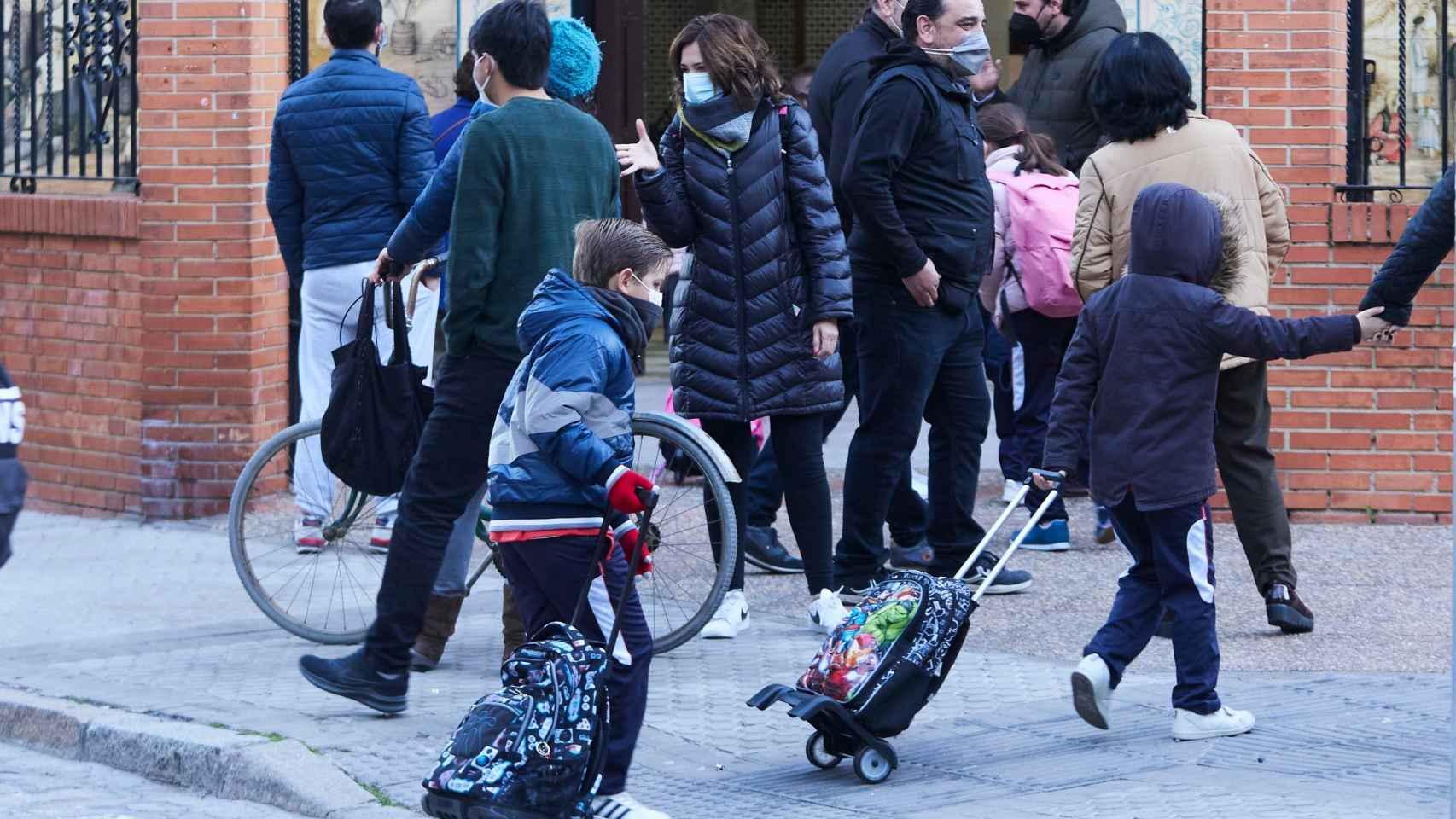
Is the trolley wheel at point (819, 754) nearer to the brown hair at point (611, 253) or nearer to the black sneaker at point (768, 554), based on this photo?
the brown hair at point (611, 253)

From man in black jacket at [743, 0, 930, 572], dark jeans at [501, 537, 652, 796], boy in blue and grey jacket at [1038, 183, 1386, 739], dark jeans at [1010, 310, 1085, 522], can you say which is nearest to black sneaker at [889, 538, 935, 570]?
man in black jacket at [743, 0, 930, 572]

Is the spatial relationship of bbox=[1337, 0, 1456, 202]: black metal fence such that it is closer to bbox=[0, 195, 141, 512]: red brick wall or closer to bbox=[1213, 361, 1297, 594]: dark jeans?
bbox=[1213, 361, 1297, 594]: dark jeans

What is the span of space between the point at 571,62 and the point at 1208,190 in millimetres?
1961

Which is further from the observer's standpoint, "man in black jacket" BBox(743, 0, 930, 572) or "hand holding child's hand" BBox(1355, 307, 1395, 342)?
"man in black jacket" BBox(743, 0, 930, 572)

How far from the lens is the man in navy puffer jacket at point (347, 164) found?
300 inches

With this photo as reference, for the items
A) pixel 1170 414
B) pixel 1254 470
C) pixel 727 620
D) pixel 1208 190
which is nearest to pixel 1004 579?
pixel 1254 470

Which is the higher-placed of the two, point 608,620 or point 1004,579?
point 608,620

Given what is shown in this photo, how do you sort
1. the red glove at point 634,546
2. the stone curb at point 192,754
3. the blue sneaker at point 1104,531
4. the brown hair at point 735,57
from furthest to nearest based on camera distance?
the blue sneaker at point 1104,531
the brown hair at point 735,57
the stone curb at point 192,754
the red glove at point 634,546

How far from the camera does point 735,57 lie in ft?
21.5

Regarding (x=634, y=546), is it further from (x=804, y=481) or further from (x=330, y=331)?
(x=330, y=331)

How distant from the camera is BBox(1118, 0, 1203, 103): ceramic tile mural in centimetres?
877

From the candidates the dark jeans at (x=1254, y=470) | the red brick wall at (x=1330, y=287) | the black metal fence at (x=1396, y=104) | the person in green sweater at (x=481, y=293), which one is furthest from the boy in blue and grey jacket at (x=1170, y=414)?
the black metal fence at (x=1396, y=104)

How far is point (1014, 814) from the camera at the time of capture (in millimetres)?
4969

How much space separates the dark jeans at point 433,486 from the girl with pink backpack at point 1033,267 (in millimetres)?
2670
